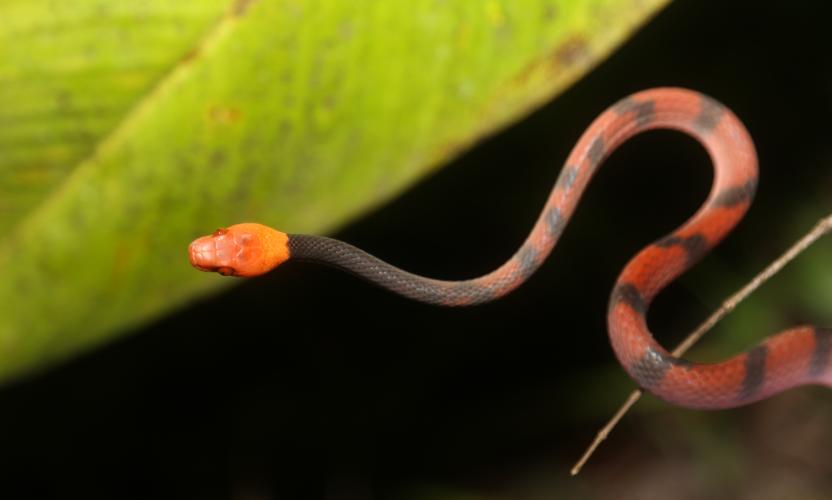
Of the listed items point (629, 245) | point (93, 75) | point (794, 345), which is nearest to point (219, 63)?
point (93, 75)

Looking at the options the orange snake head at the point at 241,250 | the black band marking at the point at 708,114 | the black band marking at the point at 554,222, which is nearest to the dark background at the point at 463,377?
the black band marking at the point at 708,114

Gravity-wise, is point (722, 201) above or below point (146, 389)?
above

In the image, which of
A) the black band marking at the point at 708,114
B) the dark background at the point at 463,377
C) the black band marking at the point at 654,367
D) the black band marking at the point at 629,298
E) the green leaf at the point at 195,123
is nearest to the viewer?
the green leaf at the point at 195,123

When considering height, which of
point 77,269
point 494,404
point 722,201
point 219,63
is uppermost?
point 219,63

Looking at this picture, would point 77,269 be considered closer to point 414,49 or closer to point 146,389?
point 414,49

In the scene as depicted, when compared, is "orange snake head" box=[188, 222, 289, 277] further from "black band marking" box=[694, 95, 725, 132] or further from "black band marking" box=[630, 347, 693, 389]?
"black band marking" box=[694, 95, 725, 132]

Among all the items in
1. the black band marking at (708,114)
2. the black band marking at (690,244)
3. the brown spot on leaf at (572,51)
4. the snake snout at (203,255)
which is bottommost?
the snake snout at (203,255)

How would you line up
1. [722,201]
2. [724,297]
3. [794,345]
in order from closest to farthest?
[794,345]
[722,201]
[724,297]

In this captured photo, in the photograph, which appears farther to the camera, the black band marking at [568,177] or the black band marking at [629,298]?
the black band marking at [568,177]

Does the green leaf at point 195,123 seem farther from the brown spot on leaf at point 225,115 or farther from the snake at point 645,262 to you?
the snake at point 645,262
